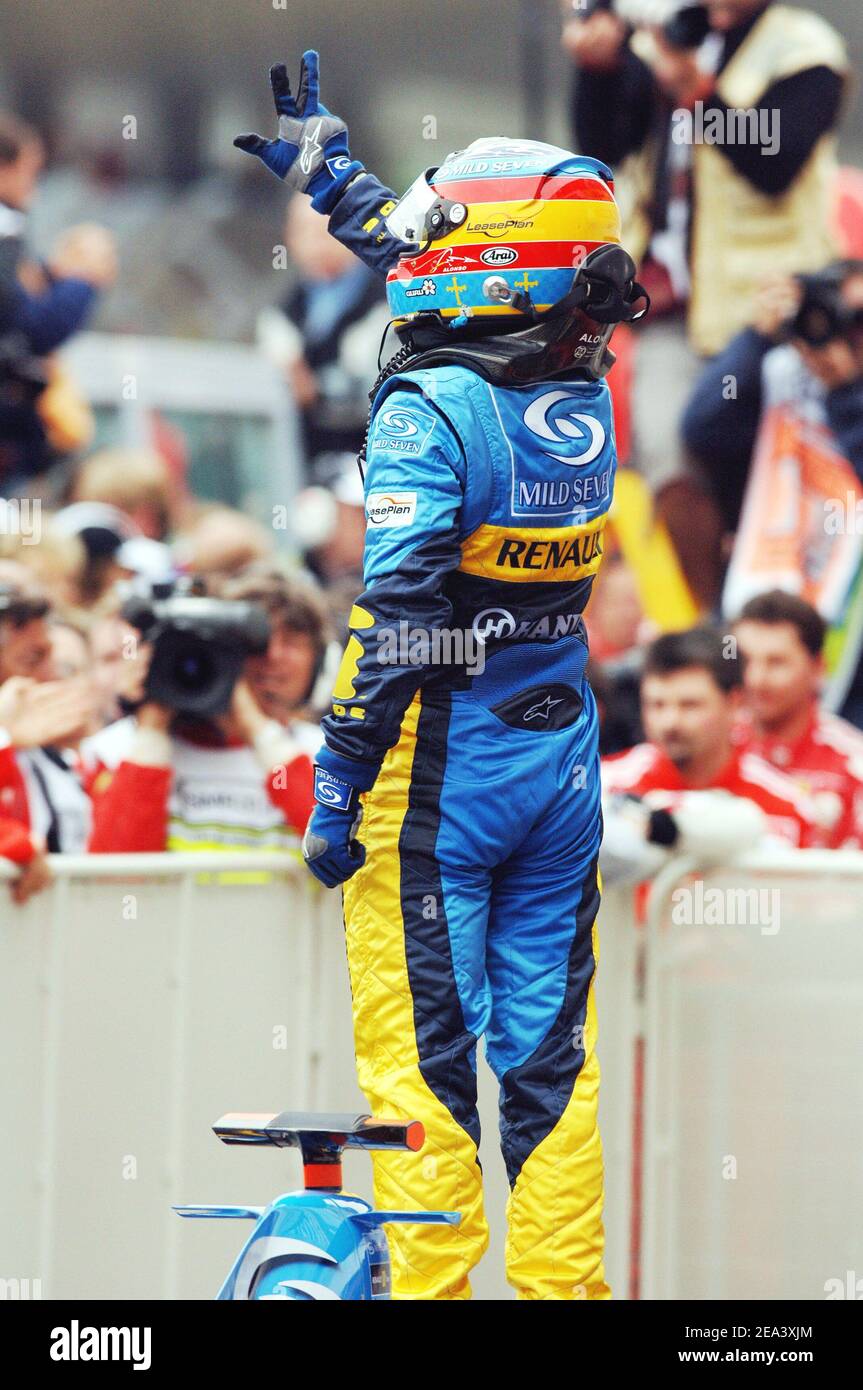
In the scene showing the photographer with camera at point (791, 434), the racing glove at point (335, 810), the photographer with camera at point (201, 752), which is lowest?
the racing glove at point (335, 810)

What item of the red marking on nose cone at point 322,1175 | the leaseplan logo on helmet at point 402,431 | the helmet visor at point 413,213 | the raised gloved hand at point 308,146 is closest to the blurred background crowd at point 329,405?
the raised gloved hand at point 308,146

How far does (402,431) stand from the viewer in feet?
10.4

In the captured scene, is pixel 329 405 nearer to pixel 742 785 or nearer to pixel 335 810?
pixel 742 785

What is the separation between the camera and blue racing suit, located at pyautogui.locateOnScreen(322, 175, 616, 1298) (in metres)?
3.14

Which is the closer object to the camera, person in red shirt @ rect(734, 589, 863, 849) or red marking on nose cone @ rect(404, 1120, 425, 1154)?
red marking on nose cone @ rect(404, 1120, 425, 1154)

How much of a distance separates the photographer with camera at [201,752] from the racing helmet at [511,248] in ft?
3.54

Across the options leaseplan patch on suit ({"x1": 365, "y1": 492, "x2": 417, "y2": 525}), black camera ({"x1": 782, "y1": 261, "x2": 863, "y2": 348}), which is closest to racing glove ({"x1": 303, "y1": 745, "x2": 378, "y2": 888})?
leaseplan patch on suit ({"x1": 365, "y1": 492, "x2": 417, "y2": 525})

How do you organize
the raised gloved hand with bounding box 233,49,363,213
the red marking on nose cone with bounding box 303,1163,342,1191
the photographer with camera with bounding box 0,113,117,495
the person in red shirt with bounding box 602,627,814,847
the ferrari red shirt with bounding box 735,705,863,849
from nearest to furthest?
1. the red marking on nose cone with bounding box 303,1163,342,1191
2. the raised gloved hand with bounding box 233,49,363,213
3. the person in red shirt with bounding box 602,627,814,847
4. the ferrari red shirt with bounding box 735,705,863,849
5. the photographer with camera with bounding box 0,113,117,495

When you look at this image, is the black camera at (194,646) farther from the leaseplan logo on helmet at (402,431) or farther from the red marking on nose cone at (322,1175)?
the red marking on nose cone at (322,1175)

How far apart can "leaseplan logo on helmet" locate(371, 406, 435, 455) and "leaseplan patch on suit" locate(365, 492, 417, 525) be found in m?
0.07

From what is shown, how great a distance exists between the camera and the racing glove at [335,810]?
310 centimetres

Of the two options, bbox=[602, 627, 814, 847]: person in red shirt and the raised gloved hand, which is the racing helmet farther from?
bbox=[602, 627, 814, 847]: person in red shirt

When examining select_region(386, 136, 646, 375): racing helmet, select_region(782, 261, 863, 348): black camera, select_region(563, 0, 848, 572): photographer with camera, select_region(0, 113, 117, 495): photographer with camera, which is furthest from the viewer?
select_region(0, 113, 117, 495): photographer with camera
